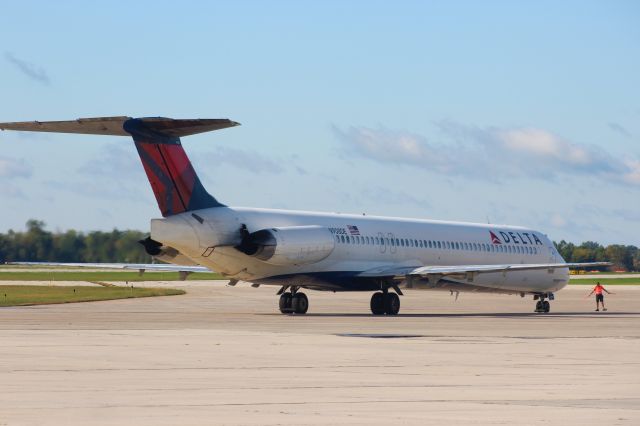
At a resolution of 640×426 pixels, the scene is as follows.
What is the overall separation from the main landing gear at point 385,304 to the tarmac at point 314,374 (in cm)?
916

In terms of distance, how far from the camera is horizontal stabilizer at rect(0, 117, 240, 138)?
34031mm

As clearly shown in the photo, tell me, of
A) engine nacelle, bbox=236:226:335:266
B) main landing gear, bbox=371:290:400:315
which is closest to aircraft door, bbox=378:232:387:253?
main landing gear, bbox=371:290:400:315

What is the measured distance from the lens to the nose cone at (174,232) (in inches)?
1390

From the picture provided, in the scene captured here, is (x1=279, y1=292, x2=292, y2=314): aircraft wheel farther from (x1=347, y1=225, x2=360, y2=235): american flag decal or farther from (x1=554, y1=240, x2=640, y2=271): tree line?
(x1=554, y1=240, x2=640, y2=271): tree line

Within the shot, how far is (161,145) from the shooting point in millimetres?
35188

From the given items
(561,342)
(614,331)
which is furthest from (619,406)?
(614,331)

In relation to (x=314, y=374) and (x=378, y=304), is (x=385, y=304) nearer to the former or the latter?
(x=378, y=304)

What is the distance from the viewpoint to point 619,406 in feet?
44.3

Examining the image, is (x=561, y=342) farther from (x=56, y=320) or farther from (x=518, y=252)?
(x=518, y=252)

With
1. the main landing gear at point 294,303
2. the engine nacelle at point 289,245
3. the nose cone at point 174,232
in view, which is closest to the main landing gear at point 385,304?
the main landing gear at point 294,303

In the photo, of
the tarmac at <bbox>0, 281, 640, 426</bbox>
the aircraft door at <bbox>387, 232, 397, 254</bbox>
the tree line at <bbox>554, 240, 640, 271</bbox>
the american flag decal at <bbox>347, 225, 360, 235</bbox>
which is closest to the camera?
the tarmac at <bbox>0, 281, 640, 426</bbox>

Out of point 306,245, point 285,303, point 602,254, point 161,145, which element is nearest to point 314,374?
point 161,145

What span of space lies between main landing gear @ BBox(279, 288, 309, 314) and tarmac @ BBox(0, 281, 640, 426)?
8858mm

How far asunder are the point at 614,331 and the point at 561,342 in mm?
5529
